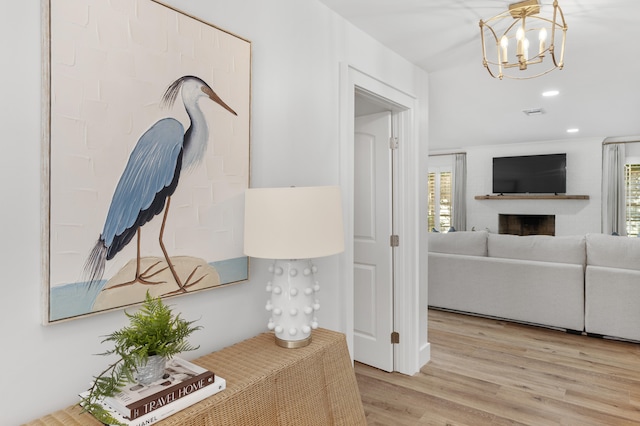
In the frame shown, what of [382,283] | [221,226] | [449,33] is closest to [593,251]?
[382,283]

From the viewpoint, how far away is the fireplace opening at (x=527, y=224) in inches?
314

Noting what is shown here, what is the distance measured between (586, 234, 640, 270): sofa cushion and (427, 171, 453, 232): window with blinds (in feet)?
16.8

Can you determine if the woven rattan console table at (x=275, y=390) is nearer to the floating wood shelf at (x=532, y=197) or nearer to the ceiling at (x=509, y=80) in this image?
the ceiling at (x=509, y=80)

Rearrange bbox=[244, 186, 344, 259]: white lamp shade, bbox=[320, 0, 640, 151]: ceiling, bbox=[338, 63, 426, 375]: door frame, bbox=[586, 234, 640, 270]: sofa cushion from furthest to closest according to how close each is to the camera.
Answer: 1. bbox=[586, 234, 640, 270]: sofa cushion
2. bbox=[338, 63, 426, 375]: door frame
3. bbox=[320, 0, 640, 151]: ceiling
4. bbox=[244, 186, 344, 259]: white lamp shade

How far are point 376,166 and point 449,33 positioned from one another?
3.60 ft

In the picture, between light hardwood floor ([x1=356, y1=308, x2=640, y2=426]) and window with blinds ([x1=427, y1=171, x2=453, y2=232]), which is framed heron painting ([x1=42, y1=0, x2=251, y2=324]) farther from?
window with blinds ([x1=427, y1=171, x2=453, y2=232])

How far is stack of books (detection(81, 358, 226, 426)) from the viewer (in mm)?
1028

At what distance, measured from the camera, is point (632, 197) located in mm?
7312

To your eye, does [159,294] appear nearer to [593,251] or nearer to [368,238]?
[368,238]

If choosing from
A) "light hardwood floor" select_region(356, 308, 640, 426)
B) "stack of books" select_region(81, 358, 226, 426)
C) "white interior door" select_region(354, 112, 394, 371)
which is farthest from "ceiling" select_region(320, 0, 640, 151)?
"light hardwood floor" select_region(356, 308, 640, 426)

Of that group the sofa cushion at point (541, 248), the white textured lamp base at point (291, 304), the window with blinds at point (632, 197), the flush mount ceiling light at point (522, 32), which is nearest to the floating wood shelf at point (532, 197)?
the window with blinds at point (632, 197)

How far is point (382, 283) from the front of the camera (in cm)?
323

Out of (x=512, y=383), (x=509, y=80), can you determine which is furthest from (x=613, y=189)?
(x=512, y=383)

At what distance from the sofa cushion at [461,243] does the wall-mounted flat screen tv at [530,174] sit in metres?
4.04
